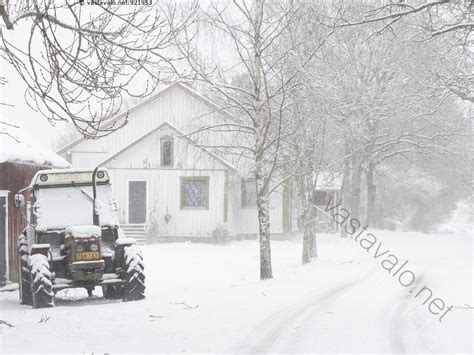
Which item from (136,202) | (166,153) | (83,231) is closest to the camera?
(83,231)

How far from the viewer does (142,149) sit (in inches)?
1253

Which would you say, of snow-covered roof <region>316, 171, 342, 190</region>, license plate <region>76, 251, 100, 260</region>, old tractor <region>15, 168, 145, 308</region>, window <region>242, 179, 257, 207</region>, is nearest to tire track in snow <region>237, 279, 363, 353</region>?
old tractor <region>15, 168, 145, 308</region>

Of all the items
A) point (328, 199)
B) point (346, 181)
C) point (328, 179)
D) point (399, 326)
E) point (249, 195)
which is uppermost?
point (328, 179)

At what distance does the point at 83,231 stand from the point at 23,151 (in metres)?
5.15

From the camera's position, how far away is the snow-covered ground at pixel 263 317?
8.57 m

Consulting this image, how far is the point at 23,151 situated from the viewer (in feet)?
53.8

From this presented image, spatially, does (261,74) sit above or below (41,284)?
above

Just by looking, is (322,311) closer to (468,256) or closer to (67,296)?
(67,296)

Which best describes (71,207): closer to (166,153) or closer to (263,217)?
(263,217)

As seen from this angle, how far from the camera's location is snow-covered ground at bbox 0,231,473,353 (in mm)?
8570

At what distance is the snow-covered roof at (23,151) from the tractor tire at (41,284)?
13.3 feet

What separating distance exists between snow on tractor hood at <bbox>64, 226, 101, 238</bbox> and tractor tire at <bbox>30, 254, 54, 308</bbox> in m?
0.78

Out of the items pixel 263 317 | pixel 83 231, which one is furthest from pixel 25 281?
pixel 263 317

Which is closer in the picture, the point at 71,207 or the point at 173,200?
the point at 71,207
